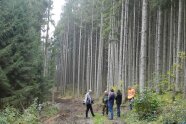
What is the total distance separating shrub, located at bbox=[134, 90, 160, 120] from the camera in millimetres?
14844

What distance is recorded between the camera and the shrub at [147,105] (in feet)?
48.7

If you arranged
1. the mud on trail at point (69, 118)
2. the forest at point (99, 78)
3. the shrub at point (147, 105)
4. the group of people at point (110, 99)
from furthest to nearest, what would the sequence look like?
the group of people at point (110, 99), the mud on trail at point (69, 118), the forest at point (99, 78), the shrub at point (147, 105)

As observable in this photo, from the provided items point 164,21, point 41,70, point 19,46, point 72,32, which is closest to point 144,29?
point 19,46

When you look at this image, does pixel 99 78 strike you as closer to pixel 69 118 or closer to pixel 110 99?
pixel 110 99

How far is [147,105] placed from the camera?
1491cm

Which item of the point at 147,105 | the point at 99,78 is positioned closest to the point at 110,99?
the point at 147,105

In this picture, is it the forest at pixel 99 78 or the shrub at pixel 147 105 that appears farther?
the forest at pixel 99 78

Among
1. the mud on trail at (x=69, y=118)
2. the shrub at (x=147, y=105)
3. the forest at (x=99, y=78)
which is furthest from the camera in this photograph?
the mud on trail at (x=69, y=118)

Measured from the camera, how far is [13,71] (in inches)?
786

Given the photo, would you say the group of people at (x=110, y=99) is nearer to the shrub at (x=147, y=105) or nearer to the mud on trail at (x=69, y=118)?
the mud on trail at (x=69, y=118)

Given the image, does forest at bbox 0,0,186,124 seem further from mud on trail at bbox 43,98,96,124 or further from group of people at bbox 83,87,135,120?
group of people at bbox 83,87,135,120

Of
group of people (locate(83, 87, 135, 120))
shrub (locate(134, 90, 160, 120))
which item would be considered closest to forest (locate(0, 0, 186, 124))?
A: shrub (locate(134, 90, 160, 120))

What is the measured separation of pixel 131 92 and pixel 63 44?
1724 inches

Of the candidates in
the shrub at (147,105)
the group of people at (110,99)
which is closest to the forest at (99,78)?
the shrub at (147,105)
